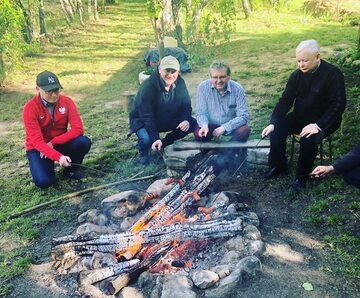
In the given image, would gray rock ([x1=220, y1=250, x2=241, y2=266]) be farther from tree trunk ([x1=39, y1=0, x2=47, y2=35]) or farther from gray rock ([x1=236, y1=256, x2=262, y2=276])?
tree trunk ([x1=39, y1=0, x2=47, y2=35])

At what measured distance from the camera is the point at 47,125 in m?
4.98

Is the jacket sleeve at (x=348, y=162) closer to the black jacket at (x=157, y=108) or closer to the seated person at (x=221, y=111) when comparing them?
the seated person at (x=221, y=111)

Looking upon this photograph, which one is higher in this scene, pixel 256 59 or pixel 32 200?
pixel 256 59

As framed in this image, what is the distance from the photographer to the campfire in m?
3.13

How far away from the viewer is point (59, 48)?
16.0m

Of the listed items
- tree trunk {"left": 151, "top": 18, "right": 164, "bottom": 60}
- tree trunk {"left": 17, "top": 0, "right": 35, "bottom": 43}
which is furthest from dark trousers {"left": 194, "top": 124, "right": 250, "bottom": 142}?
tree trunk {"left": 17, "top": 0, "right": 35, "bottom": 43}

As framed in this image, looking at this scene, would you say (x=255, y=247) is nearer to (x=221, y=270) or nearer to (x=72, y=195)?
(x=221, y=270)

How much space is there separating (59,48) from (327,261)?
49.7ft

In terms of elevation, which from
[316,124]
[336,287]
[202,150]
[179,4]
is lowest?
[336,287]

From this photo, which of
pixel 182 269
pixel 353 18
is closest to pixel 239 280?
pixel 182 269

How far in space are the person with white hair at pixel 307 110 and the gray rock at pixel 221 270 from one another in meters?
1.60

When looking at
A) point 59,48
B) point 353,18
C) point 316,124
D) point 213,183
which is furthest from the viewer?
point 59,48

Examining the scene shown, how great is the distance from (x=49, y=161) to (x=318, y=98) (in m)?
3.41

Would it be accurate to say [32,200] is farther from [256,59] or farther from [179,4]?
[179,4]
